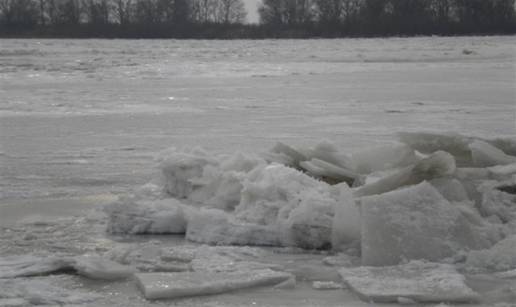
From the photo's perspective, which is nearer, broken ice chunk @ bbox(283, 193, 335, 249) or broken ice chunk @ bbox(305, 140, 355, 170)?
broken ice chunk @ bbox(283, 193, 335, 249)

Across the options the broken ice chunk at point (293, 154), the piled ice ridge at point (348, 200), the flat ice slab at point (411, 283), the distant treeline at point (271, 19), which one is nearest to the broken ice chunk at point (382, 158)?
the piled ice ridge at point (348, 200)

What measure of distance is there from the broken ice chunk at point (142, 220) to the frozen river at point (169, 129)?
0.09 m

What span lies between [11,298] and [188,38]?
2183 inches

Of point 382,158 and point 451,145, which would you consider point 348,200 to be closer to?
point 382,158

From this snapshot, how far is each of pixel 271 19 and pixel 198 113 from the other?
61.4m

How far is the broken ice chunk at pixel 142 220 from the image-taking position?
434 centimetres

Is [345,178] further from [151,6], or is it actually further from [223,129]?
[151,6]

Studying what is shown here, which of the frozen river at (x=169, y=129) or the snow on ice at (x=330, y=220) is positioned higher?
the snow on ice at (x=330, y=220)

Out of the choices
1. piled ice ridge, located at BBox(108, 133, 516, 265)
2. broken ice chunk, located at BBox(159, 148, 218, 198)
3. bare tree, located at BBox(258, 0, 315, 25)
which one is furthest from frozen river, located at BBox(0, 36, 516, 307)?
bare tree, located at BBox(258, 0, 315, 25)

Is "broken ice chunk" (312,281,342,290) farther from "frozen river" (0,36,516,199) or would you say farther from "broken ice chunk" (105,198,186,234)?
"frozen river" (0,36,516,199)

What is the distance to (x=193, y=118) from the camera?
948 cm

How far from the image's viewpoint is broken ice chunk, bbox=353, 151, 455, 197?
164 inches

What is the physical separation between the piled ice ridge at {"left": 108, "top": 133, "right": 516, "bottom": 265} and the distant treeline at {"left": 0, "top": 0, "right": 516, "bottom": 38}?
5185cm

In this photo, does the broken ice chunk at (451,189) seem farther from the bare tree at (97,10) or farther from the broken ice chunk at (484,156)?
the bare tree at (97,10)
